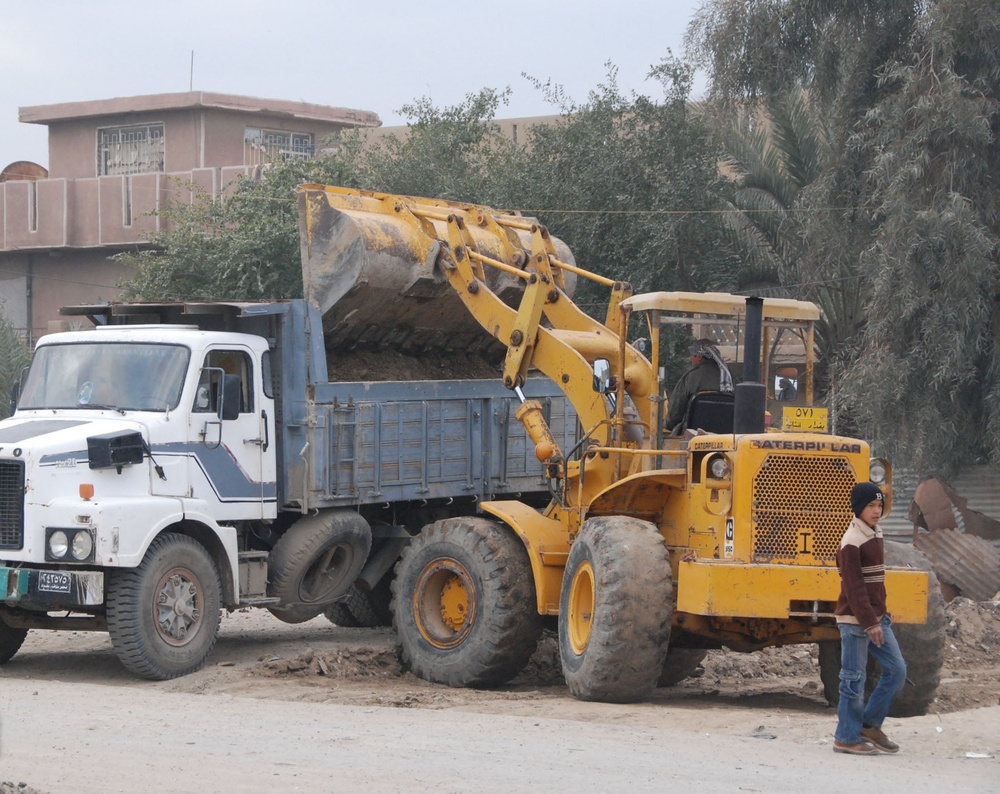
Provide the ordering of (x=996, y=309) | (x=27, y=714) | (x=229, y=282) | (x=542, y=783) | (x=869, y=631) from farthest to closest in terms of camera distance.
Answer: (x=229, y=282), (x=996, y=309), (x=27, y=714), (x=869, y=631), (x=542, y=783)

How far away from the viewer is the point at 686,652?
11.7 m

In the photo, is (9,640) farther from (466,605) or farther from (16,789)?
(16,789)

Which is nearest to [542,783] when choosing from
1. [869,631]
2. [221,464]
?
[869,631]

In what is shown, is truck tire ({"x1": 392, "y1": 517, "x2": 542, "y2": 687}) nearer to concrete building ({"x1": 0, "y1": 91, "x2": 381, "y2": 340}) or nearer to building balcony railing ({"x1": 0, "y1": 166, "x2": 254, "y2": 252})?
building balcony railing ({"x1": 0, "y1": 166, "x2": 254, "y2": 252})

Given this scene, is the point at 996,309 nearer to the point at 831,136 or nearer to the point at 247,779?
the point at 831,136

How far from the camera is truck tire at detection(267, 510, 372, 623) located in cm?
1249

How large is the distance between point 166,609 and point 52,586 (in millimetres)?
926

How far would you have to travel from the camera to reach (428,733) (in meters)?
8.53

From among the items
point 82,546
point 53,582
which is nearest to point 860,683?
point 82,546

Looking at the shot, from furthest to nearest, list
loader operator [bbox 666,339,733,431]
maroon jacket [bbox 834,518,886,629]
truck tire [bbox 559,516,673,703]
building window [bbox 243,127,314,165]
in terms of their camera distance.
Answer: building window [bbox 243,127,314,165] → loader operator [bbox 666,339,733,431] → truck tire [bbox 559,516,673,703] → maroon jacket [bbox 834,518,886,629]

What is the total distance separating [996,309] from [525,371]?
376 inches

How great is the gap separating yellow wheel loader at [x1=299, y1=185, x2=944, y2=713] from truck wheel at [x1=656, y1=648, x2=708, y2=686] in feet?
0.08

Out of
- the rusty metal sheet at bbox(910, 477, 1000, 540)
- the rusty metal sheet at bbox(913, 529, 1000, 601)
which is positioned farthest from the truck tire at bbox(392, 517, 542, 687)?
the rusty metal sheet at bbox(910, 477, 1000, 540)

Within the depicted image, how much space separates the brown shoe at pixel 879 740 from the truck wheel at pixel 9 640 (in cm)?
714
